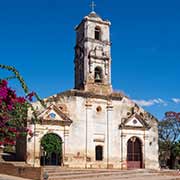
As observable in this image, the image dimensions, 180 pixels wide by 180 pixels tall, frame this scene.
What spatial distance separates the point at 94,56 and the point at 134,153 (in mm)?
9687

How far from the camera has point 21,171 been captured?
23578 mm

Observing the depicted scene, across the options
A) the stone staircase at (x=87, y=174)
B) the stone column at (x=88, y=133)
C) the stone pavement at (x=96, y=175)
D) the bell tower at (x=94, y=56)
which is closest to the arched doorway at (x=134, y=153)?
the stone pavement at (x=96, y=175)

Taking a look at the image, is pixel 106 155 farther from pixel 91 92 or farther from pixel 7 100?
pixel 7 100

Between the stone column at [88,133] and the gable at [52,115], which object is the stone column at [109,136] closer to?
the stone column at [88,133]

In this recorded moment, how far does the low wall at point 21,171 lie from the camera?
872 inches

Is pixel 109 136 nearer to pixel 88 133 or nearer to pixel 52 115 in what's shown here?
pixel 88 133

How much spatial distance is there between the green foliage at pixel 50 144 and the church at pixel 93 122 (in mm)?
162

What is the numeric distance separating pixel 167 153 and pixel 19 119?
120 feet

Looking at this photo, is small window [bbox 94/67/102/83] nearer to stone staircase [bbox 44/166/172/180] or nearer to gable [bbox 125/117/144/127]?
gable [bbox 125/117/144/127]

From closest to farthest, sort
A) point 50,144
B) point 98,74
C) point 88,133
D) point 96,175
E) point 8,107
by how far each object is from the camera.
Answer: point 8,107, point 96,175, point 50,144, point 88,133, point 98,74

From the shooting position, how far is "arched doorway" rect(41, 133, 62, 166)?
28.4 meters

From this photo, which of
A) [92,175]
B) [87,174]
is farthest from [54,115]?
[92,175]

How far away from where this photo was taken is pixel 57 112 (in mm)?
29328

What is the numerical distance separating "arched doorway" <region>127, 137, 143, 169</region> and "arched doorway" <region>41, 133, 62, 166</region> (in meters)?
6.71
